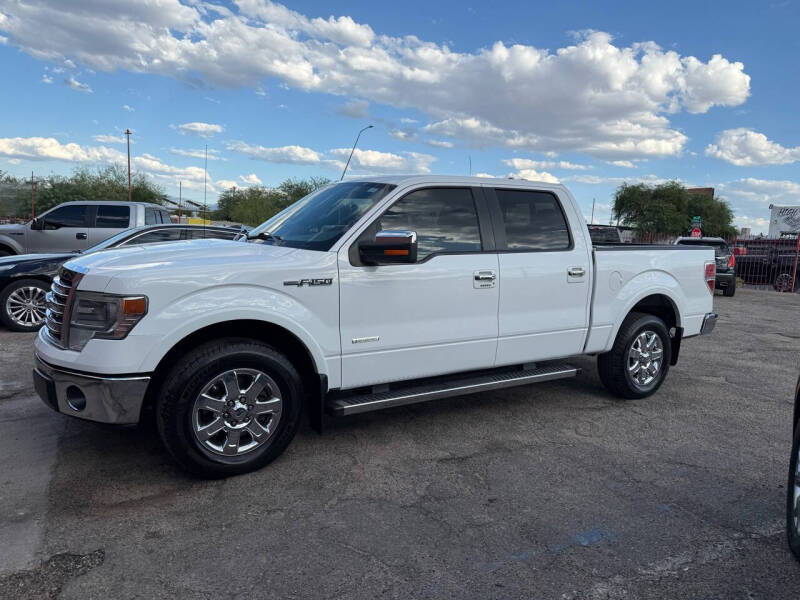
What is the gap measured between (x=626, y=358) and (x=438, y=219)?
237 cm

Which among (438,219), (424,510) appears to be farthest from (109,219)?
(424,510)

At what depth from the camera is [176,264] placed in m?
3.59

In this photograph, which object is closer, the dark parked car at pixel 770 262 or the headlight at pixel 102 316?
the headlight at pixel 102 316

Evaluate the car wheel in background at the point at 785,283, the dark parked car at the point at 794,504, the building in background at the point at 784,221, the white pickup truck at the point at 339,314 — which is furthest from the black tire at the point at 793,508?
the building in background at the point at 784,221

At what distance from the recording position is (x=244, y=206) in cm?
5784

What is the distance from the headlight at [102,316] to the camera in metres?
3.36

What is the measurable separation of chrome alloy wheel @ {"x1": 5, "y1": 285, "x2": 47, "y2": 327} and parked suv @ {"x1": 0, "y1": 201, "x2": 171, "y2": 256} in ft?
11.5

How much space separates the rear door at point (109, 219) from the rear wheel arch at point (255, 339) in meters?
9.03

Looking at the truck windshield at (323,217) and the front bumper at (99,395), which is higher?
the truck windshield at (323,217)

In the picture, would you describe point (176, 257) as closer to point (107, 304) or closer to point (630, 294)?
point (107, 304)

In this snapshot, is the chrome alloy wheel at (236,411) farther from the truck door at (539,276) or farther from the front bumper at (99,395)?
the truck door at (539,276)

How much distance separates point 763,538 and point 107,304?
3.86m

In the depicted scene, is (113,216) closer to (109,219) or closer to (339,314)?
(109,219)

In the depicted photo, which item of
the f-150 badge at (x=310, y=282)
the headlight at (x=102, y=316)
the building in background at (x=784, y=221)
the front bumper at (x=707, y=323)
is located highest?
the building in background at (x=784, y=221)
